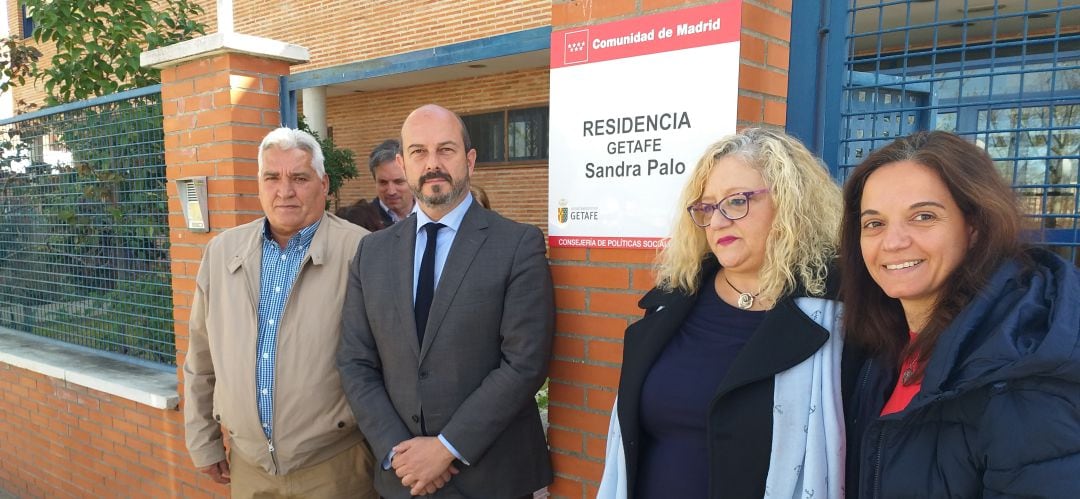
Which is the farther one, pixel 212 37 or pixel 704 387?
pixel 212 37

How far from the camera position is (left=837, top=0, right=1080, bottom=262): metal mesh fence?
1.73 meters

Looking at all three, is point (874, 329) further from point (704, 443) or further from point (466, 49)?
point (466, 49)

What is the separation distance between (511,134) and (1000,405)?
11.6 meters

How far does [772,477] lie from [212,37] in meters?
3.11

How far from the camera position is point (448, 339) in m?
2.10

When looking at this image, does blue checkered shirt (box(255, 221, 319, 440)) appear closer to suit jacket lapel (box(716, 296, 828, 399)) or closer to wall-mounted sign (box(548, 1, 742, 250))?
wall-mounted sign (box(548, 1, 742, 250))

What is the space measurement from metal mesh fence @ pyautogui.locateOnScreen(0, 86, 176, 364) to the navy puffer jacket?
3.88m

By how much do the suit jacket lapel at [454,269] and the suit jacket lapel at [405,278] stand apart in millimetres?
59

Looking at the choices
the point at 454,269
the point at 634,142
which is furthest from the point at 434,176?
the point at 634,142

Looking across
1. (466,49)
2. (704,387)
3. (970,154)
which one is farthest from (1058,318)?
(466,49)

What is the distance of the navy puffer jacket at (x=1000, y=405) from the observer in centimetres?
103

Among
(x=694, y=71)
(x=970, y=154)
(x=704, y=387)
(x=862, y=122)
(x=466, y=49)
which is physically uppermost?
(x=466, y=49)

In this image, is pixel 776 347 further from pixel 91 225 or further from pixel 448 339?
pixel 91 225

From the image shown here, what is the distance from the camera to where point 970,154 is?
1.27 meters
